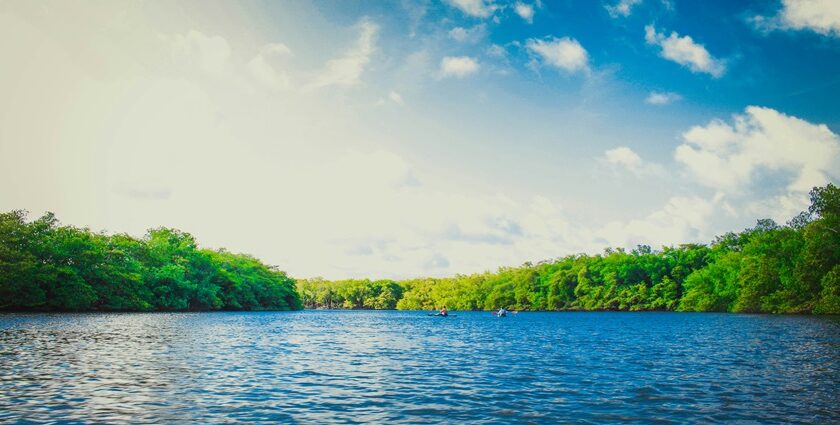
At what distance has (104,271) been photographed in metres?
101

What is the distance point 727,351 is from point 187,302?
121142 millimetres

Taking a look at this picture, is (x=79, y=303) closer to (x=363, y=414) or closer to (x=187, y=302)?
(x=187, y=302)

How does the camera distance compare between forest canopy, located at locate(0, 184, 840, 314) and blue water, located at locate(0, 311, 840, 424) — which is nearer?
blue water, located at locate(0, 311, 840, 424)

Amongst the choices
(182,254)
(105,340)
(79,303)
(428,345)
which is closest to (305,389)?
(428,345)

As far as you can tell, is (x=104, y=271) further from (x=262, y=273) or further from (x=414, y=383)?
(x=414, y=383)

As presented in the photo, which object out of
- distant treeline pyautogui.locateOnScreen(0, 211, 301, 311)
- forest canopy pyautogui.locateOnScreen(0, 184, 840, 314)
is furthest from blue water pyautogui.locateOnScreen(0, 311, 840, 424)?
forest canopy pyautogui.locateOnScreen(0, 184, 840, 314)

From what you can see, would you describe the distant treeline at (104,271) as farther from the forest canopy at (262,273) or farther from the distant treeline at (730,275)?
the distant treeline at (730,275)

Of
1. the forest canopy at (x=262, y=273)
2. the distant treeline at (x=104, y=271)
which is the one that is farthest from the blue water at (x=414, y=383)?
the forest canopy at (x=262, y=273)

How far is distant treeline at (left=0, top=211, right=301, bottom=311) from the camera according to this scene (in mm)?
84500

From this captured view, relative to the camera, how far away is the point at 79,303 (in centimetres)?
9544

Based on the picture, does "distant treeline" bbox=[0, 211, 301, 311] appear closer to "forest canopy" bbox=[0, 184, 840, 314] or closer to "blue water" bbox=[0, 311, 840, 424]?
"forest canopy" bbox=[0, 184, 840, 314]

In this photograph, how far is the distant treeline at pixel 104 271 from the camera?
8450 centimetres

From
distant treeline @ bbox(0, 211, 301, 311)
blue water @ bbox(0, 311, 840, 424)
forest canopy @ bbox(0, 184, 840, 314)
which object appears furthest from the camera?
forest canopy @ bbox(0, 184, 840, 314)

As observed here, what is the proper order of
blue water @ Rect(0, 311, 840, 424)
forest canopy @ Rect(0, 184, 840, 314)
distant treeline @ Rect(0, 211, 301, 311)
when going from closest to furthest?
blue water @ Rect(0, 311, 840, 424) < distant treeline @ Rect(0, 211, 301, 311) < forest canopy @ Rect(0, 184, 840, 314)
